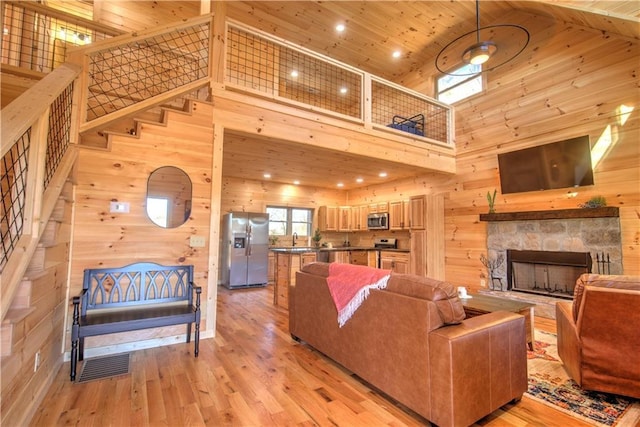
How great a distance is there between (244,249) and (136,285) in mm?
3610

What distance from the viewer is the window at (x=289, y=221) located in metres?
7.90

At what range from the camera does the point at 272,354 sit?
9.47ft

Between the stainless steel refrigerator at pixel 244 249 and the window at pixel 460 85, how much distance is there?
470 centimetres

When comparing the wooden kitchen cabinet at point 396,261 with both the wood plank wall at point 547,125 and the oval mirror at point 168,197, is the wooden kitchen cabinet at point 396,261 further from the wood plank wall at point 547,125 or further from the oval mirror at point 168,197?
the oval mirror at point 168,197

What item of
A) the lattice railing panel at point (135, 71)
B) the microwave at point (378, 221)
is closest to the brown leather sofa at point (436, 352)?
the lattice railing panel at point (135, 71)

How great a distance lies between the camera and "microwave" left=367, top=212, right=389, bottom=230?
6.99m

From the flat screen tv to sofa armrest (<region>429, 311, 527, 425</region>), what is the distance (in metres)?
3.35

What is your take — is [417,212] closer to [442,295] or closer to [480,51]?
[480,51]

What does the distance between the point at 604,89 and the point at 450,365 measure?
15.5ft

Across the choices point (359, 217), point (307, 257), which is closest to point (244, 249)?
point (307, 257)

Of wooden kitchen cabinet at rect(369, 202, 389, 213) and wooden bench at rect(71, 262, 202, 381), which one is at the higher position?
wooden kitchen cabinet at rect(369, 202, 389, 213)

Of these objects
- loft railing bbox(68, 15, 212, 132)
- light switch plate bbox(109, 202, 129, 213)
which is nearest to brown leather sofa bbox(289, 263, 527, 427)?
light switch plate bbox(109, 202, 129, 213)

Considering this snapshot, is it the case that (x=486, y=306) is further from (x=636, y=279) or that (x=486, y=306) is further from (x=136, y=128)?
(x=136, y=128)

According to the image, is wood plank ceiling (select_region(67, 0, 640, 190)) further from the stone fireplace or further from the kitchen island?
the stone fireplace
